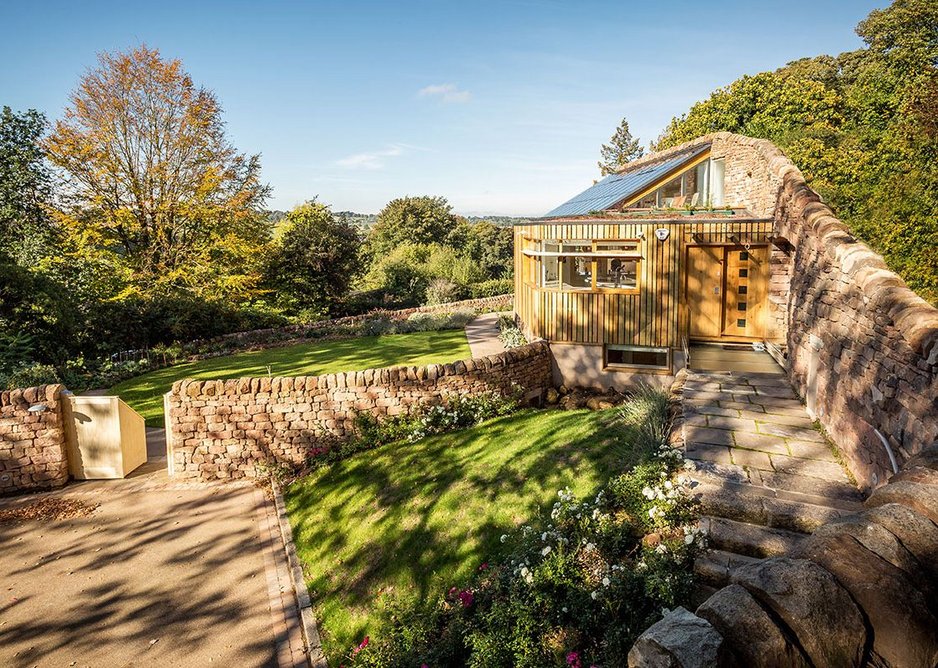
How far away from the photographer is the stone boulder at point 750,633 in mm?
1687

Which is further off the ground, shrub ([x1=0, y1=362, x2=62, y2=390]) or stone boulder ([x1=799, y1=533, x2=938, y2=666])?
stone boulder ([x1=799, y1=533, x2=938, y2=666])

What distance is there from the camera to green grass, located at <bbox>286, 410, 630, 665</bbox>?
5945mm

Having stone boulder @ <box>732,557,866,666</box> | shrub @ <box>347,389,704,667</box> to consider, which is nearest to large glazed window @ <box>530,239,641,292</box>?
shrub @ <box>347,389,704,667</box>

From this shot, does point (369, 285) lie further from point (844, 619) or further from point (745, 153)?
point (844, 619)

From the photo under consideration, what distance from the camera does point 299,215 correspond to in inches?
1103

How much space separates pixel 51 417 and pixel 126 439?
1.24 m

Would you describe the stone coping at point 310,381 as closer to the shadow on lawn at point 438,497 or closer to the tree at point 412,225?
the shadow on lawn at point 438,497

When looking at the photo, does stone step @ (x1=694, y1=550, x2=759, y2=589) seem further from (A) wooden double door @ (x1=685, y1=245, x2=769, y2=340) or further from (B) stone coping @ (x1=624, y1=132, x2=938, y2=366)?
(A) wooden double door @ (x1=685, y1=245, x2=769, y2=340)

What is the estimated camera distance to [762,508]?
4.35 meters

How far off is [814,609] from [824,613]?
0.12ft

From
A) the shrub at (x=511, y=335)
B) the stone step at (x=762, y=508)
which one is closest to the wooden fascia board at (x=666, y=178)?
the shrub at (x=511, y=335)

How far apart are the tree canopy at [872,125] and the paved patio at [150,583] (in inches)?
626

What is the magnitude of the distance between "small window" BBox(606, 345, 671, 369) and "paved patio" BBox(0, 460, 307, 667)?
8.24 metres

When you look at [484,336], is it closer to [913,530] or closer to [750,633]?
[913,530]
